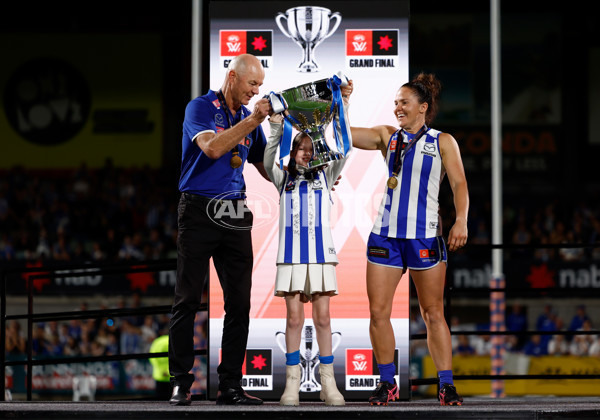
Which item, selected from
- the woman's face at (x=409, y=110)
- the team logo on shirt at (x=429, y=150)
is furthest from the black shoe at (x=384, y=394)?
the woman's face at (x=409, y=110)

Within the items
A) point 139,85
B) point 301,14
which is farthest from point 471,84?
point 301,14

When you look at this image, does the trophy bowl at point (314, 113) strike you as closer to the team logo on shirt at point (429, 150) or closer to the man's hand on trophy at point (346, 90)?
the man's hand on trophy at point (346, 90)

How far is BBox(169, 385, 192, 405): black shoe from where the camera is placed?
4.49 meters

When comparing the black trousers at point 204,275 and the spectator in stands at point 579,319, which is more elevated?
the black trousers at point 204,275

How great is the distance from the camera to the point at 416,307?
1485 centimetres

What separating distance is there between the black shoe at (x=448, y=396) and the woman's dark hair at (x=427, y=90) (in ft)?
5.08

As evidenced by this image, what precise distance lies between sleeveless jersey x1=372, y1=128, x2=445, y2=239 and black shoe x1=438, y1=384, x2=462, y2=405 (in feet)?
2.81

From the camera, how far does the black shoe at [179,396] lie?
4492 millimetres

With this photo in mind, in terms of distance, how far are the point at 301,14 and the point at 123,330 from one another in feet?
33.1

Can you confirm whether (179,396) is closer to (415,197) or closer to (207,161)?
(207,161)

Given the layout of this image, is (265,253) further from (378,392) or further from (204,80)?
(204,80)

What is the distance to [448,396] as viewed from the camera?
4512 mm

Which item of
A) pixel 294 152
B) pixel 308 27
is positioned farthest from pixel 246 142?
pixel 308 27

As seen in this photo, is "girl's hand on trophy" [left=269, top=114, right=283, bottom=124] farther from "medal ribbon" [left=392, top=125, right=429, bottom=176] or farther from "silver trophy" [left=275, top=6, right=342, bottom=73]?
"silver trophy" [left=275, top=6, right=342, bottom=73]
